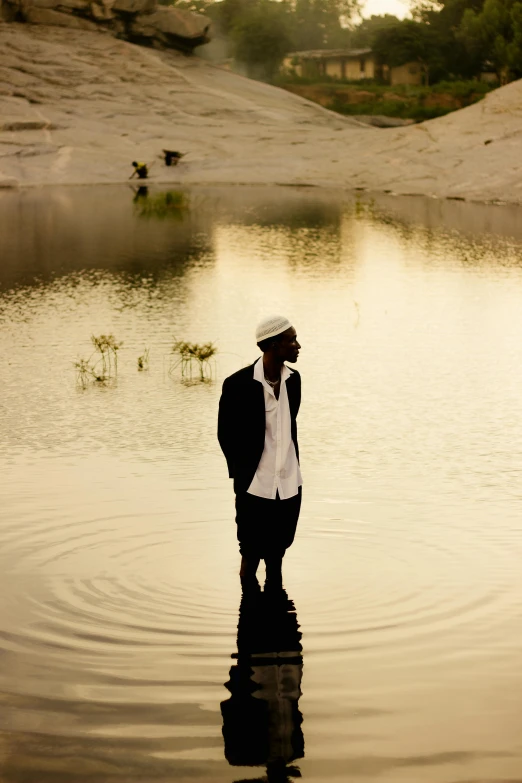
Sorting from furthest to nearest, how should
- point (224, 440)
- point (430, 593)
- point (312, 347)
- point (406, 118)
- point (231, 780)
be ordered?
point (406, 118), point (312, 347), point (430, 593), point (224, 440), point (231, 780)

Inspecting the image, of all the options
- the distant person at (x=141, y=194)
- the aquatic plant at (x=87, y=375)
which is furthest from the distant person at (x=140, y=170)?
the aquatic plant at (x=87, y=375)

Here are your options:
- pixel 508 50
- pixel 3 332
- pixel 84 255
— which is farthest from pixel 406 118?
pixel 3 332

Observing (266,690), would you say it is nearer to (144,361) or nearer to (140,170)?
(144,361)

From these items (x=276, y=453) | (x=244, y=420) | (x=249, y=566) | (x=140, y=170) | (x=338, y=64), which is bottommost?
(x=249, y=566)

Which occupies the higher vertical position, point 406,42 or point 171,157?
point 406,42

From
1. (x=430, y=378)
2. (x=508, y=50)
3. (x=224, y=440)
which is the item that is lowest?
(x=430, y=378)

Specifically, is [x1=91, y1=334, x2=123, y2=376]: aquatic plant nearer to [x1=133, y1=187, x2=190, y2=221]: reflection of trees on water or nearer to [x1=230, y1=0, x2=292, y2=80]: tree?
[x1=133, y1=187, x2=190, y2=221]: reflection of trees on water

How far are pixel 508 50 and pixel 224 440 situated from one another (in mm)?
64230

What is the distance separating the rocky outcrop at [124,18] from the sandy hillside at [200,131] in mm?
801

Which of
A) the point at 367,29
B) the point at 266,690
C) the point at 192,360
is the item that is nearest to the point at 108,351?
the point at 192,360

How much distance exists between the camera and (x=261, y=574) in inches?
290

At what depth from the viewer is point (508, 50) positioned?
219 ft

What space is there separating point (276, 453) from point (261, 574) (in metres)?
1.29

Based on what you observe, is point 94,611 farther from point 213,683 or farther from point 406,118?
point 406,118
